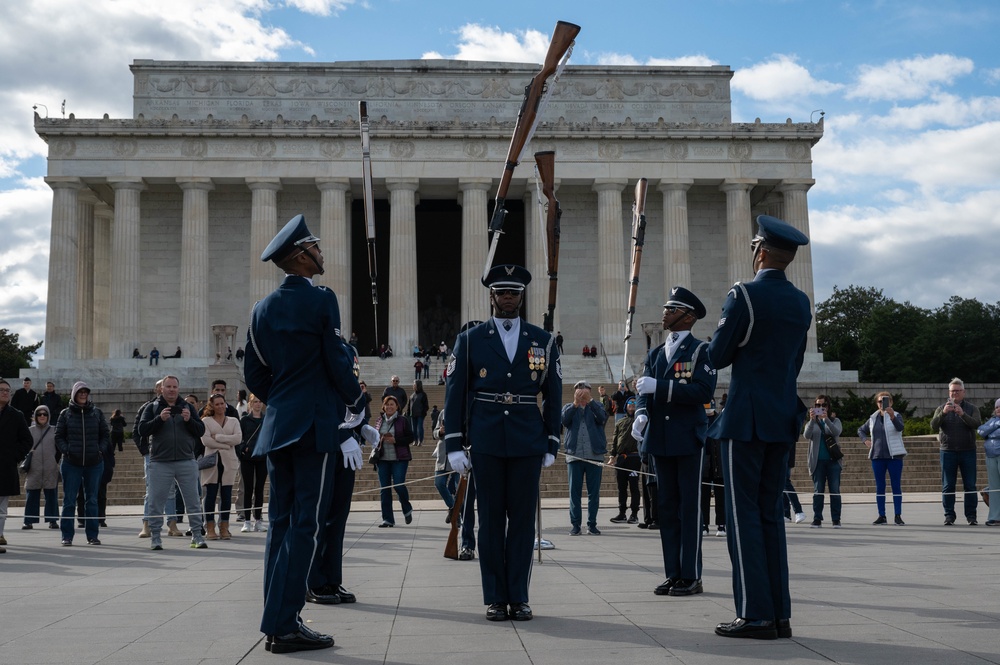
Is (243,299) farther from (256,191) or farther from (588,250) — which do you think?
(588,250)

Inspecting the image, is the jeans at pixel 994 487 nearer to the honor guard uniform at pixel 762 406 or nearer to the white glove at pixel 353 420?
the honor guard uniform at pixel 762 406

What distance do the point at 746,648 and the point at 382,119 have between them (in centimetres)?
4886

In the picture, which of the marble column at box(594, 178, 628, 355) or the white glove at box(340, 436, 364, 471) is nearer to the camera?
the white glove at box(340, 436, 364, 471)

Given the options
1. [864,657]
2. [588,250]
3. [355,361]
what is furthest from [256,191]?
[864,657]

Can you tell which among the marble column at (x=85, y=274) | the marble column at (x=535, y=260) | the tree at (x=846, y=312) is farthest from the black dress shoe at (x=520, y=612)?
the tree at (x=846, y=312)

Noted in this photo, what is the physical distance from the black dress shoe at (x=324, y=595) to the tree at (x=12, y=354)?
74.2 meters

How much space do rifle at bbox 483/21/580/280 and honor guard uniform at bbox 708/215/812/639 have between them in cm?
462

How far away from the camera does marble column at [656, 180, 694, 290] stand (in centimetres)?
5462

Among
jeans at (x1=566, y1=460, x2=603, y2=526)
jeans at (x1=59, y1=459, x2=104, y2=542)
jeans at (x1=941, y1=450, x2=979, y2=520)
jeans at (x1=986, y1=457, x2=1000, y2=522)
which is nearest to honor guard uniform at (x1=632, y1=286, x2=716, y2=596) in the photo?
jeans at (x1=566, y1=460, x2=603, y2=526)

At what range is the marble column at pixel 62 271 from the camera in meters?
51.9

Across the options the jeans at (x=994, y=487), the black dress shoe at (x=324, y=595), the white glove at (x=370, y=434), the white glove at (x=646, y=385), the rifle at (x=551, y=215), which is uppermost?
the rifle at (x=551, y=215)

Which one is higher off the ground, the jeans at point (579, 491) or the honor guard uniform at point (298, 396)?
the honor guard uniform at point (298, 396)

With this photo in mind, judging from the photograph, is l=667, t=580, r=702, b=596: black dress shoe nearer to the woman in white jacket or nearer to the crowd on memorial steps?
the crowd on memorial steps

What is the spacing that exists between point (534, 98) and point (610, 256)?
138ft
